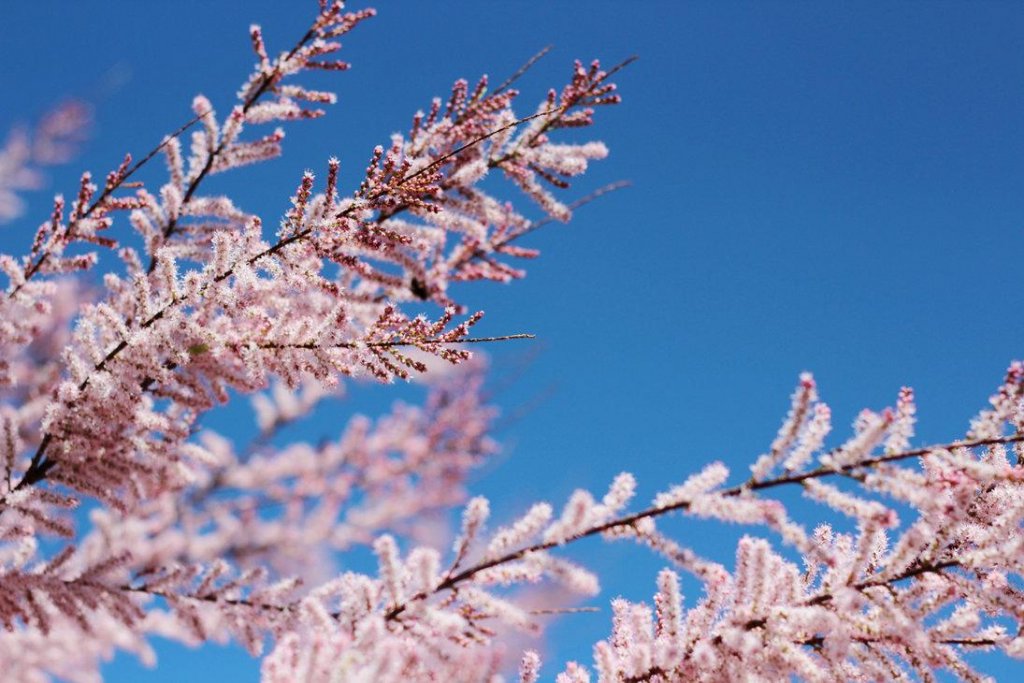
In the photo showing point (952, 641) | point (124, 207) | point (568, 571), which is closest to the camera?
point (568, 571)

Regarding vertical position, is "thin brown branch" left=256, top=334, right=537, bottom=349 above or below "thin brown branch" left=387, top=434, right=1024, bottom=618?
above

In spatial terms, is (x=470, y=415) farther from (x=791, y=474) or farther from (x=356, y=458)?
(x=791, y=474)

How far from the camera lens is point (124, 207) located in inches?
122

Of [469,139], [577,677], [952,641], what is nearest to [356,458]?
[469,139]

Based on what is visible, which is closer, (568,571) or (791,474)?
(791,474)

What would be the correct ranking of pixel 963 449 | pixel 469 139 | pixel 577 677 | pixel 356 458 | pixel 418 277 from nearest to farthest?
pixel 963 449, pixel 577 677, pixel 469 139, pixel 418 277, pixel 356 458

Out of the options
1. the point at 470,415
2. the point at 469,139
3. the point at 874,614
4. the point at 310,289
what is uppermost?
the point at 470,415

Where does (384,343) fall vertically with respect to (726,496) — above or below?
above

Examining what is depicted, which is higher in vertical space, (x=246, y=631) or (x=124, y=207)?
(x=124, y=207)

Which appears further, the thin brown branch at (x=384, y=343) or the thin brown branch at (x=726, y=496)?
the thin brown branch at (x=384, y=343)

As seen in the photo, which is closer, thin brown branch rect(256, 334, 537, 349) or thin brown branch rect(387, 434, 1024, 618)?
thin brown branch rect(387, 434, 1024, 618)

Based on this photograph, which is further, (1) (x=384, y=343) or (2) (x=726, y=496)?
(1) (x=384, y=343)

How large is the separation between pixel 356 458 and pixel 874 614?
312 inches

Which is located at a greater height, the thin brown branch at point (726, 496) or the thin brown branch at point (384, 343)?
the thin brown branch at point (384, 343)
